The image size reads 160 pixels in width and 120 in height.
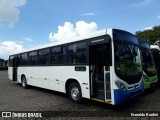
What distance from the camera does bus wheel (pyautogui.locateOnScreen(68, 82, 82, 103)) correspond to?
7.78 meters

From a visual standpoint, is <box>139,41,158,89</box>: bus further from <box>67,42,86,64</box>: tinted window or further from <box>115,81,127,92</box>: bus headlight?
<box>67,42,86,64</box>: tinted window

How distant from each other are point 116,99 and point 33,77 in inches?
290

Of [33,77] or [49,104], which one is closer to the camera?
[49,104]

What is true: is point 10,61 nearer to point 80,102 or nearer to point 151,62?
point 80,102

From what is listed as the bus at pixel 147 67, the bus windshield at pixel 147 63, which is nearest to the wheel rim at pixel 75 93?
the bus at pixel 147 67

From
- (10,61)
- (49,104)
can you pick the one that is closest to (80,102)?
(49,104)

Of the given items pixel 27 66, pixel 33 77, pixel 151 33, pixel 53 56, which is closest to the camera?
pixel 53 56

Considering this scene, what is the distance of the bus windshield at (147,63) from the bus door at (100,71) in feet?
12.5

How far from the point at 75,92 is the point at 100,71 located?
1.68 metres

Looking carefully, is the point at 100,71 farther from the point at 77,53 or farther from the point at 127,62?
the point at 77,53

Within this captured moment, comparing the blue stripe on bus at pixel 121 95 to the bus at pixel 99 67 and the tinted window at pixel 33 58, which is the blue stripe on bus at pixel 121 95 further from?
the tinted window at pixel 33 58

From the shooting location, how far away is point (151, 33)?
115ft

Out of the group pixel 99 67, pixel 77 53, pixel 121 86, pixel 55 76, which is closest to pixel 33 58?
pixel 55 76

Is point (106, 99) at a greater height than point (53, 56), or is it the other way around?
point (53, 56)
